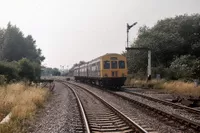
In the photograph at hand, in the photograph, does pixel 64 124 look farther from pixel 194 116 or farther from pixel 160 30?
pixel 160 30

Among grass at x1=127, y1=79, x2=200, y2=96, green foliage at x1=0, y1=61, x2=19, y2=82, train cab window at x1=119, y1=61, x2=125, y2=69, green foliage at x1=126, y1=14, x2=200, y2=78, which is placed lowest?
grass at x1=127, y1=79, x2=200, y2=96

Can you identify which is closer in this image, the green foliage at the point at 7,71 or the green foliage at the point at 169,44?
the green foliage at the point at 7,71

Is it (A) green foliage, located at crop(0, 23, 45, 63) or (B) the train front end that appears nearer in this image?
(B) the train front end

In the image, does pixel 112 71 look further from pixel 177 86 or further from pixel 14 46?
pixel 14 46

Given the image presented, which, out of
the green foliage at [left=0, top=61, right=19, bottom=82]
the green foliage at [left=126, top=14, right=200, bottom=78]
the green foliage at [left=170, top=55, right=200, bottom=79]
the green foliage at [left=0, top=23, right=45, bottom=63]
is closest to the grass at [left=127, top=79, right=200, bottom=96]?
the green foliage at [left=170, top=55, right=200, bottom=79]

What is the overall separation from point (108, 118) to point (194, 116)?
3.25 metres

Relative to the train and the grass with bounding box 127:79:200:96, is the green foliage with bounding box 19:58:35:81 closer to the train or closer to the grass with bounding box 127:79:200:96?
the train

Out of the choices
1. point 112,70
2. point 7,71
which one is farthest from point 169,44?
point 7,71

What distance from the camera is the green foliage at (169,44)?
124 feet

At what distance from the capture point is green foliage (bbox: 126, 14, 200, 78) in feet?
124

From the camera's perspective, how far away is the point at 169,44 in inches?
1499

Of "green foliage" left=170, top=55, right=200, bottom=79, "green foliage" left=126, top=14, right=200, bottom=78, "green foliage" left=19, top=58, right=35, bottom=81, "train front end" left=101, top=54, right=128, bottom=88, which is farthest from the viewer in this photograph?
"green foliage" left=126, top=14, right=200, bottom=78

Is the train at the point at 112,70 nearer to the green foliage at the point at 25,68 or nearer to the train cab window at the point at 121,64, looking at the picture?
the train cab window at the point at 121,64

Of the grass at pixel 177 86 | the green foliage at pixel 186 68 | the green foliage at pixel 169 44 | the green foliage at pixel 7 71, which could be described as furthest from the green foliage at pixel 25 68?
the green foliage at pixel 186 68
